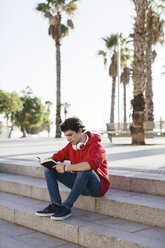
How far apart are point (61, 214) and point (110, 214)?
0.61 m

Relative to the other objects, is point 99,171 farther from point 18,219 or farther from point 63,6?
point 63,6

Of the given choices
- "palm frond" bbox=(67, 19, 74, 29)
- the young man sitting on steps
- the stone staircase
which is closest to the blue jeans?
the young man sitting on steps

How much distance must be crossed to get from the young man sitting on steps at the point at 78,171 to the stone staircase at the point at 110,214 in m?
0.15

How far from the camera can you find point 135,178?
461 cm

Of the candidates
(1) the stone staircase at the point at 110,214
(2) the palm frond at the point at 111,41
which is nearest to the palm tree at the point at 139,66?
(1) the stone staircase at the point at 110,214

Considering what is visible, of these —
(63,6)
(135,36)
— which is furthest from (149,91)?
(135,36)

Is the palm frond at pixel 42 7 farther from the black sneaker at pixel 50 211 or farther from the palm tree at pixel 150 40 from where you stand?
the black sneaker at pixel 50 211

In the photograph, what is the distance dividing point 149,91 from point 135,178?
20773 mm

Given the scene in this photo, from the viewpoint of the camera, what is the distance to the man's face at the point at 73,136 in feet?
13.8

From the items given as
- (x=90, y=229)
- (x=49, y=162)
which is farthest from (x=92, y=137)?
(x=90, y=229)

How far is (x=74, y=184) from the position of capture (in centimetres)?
405

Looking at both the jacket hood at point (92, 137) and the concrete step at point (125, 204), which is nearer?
the concrete step at point (125, 204)

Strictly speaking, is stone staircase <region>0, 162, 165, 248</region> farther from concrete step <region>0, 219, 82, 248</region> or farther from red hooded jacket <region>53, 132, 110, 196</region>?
red hooded jacket <region>53, 132, 110, 196</region>

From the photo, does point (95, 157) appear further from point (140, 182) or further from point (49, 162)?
point (140, 182)
